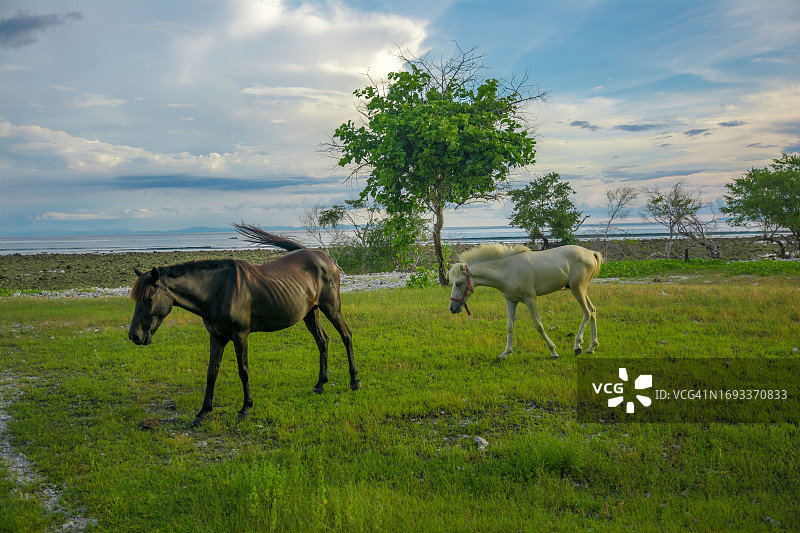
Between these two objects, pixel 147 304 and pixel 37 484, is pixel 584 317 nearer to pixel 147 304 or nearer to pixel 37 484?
pixel 147 304

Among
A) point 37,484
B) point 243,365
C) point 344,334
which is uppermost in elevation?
point 344,334

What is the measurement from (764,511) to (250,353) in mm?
10061

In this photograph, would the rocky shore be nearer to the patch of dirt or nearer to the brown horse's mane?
the brown horse's mane

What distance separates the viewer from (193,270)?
752cm

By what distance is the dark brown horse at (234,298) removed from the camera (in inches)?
277

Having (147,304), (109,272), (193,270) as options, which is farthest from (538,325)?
(109,272)

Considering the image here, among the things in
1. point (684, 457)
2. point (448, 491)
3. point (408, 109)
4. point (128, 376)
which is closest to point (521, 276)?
point (684, 457)

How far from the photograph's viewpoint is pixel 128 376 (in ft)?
33.4

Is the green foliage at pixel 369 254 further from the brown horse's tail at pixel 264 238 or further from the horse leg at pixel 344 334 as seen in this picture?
the horse leg at pixel 344 334

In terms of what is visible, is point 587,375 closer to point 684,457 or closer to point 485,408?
point 485,408

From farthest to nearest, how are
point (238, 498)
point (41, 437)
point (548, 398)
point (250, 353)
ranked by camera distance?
point (250, 353), point (548, 398), point (41, 437), point (238, 498)

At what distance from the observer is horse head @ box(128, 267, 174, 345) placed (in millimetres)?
6891

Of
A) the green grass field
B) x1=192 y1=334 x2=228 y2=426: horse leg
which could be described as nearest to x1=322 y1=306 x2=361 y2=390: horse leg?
the green grass field

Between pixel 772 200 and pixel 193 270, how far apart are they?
4339 cm
